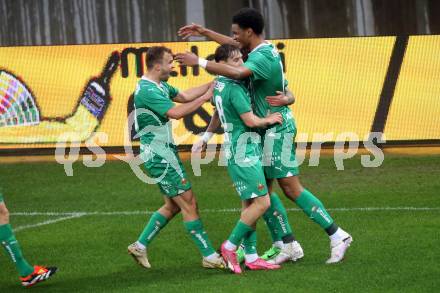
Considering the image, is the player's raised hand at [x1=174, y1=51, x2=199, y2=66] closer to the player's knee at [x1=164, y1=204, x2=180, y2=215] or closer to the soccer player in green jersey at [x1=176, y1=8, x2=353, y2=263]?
the soccer player in green jersey at [x1=176, y1=8, x2=353, y2=263]

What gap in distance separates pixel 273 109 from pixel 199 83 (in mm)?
8506

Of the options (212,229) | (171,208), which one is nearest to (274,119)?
(171,208)

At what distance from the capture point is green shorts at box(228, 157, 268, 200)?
9359mm

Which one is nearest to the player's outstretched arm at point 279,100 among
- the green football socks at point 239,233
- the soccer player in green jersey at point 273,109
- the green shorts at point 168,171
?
the soccer player in green jersey at point 273,109

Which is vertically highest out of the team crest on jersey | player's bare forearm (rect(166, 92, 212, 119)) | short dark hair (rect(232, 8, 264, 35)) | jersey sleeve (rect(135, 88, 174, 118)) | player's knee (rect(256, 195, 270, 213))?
short dark hair (rect(232, 8, 264, 35))

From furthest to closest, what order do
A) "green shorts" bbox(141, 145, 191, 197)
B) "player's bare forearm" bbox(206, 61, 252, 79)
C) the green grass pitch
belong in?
"green shorts" bbox(141, 145, 191, 197), the green grass pitch, "player's bare forearm" bbox(206, 61, 252, 79)

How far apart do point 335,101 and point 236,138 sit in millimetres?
8989

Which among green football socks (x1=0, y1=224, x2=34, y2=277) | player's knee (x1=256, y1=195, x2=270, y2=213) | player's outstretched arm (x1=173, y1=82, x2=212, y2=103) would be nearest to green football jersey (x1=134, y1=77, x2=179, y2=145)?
player's outstretched arm (x1=173, y1=82, x2=212, y2=103)

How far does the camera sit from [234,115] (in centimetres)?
945

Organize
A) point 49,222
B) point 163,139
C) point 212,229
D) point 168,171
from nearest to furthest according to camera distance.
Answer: point 168,171 < point 163,139 < point 212,229 < point 49,222

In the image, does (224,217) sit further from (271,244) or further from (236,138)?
(236,138)

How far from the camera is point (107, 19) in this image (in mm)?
22031

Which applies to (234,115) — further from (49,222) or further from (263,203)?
(49,222)

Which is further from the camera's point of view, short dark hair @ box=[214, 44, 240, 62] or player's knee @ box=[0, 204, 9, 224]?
short dark hair @ box=[214, 44, 240, 62]
